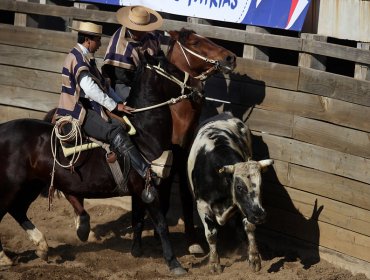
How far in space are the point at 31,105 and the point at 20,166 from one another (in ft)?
8.89

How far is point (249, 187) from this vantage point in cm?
695

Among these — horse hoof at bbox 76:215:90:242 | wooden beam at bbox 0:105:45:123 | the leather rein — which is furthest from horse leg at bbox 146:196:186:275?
wooden beam at bbox 0:105:45:123

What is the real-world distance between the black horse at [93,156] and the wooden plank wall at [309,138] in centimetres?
116

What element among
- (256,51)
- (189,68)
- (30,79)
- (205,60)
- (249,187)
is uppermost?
(256,51)

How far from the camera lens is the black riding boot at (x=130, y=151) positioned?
7.26 meters

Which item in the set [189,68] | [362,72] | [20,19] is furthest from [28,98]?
[362,72]

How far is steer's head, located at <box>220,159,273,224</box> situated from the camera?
6879 millimetres

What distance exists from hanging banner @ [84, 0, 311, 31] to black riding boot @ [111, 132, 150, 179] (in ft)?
7.30

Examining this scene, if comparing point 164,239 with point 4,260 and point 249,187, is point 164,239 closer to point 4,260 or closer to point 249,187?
point 249,187

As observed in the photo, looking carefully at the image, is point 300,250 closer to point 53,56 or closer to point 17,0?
point 53,56

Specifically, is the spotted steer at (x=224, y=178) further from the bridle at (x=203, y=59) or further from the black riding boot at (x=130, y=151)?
the black riding boot at (x=130, y=151)

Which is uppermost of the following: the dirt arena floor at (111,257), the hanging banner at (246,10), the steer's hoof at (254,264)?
the hanging banner at (246,10)

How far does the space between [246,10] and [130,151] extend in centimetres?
237

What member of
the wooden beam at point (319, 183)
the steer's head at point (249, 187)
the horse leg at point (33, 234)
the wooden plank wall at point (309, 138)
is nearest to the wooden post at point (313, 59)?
the wooden plank wall at point (309, 138)
